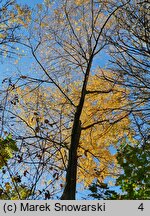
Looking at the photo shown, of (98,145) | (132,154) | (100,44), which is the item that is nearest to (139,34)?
(100,44)

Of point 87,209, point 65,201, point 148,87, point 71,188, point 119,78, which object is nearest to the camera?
point 87,209

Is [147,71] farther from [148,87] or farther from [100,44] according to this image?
[100,44]

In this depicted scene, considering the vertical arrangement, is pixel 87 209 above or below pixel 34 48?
below

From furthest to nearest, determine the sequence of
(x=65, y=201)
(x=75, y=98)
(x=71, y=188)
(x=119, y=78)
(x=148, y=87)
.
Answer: (x=75, y=98), (x=119, y=78), (x=148, y=87), (x=71, y=188), (x=65, y=201)

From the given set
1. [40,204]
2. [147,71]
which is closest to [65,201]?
[40,204]

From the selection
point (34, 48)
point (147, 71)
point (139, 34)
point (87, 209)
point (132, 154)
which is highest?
point (34, 48)

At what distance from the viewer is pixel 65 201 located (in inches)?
159

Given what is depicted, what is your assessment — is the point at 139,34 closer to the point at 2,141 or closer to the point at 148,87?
the point at 148,87

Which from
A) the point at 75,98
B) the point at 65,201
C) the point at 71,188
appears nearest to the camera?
the point at 65,201

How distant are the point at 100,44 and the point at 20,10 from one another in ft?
5.79

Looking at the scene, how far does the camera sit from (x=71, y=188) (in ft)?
14.7

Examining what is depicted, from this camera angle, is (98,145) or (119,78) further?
(98,145)

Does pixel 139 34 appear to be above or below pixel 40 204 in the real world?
above

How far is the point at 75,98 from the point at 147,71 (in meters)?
2.16
